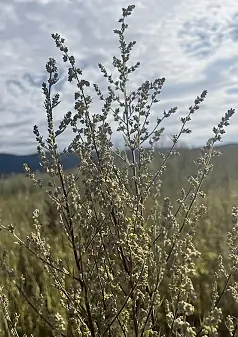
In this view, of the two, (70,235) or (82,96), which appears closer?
(70,235)

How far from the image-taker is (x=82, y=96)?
2.69 meters

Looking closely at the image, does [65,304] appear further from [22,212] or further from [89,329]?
[22,212]

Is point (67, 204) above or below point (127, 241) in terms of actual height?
above

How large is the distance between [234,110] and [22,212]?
638 cm

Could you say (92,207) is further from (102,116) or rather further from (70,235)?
(102,116)

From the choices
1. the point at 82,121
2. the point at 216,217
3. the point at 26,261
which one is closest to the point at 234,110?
the point at 82,121

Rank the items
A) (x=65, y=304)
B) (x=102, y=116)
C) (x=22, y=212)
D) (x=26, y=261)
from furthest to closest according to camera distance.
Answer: (x=22, y=212) → (x=26, y=261) → (x=102, y=116) → (x=65, y=304)

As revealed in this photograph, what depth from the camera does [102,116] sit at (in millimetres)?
2889

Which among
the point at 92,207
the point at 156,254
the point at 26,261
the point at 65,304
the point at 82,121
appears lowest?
the point at 26,261

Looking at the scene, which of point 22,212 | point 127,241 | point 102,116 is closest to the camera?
point 127,241

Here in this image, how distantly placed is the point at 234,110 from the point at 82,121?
829 millimetres

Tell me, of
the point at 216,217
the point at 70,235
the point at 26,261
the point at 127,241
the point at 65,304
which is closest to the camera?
the point at 127,241

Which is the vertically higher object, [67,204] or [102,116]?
[102,116]

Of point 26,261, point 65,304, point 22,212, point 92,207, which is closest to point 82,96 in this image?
point 92,207
